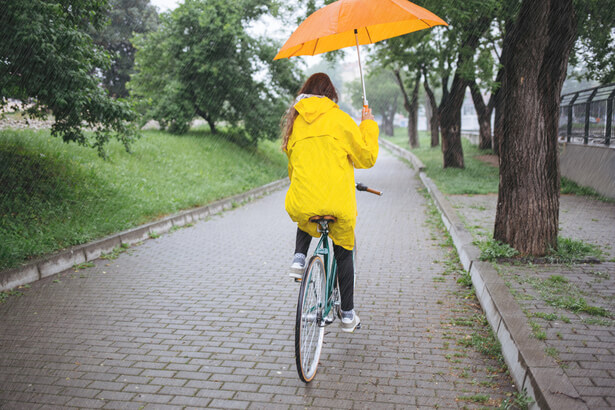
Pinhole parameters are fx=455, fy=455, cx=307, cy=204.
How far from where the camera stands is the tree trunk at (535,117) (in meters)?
5.42

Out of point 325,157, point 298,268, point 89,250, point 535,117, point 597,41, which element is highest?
point 597,41

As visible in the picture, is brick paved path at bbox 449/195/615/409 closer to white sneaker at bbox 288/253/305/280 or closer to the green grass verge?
white sneaker at bbox 288/253/305/280

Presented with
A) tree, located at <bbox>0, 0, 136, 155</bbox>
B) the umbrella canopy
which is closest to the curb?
the umbrella canopy

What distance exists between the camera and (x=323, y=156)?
11.0ft

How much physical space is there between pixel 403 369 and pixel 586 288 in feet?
7.75

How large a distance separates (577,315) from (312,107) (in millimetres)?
2979

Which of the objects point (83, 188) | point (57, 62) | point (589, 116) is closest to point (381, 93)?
point (589, 116)

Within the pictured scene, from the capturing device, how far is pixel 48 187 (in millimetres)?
8234

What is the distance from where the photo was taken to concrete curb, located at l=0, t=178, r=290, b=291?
568 centimetres

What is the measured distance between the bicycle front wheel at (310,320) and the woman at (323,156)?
140 millimetres

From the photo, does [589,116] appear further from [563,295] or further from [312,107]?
[312,107]

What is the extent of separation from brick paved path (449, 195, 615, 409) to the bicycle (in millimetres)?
1649

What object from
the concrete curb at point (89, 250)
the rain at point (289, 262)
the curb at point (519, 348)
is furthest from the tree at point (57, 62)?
the curb at point (519, 348)

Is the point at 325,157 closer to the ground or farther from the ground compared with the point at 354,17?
closer to the ground
